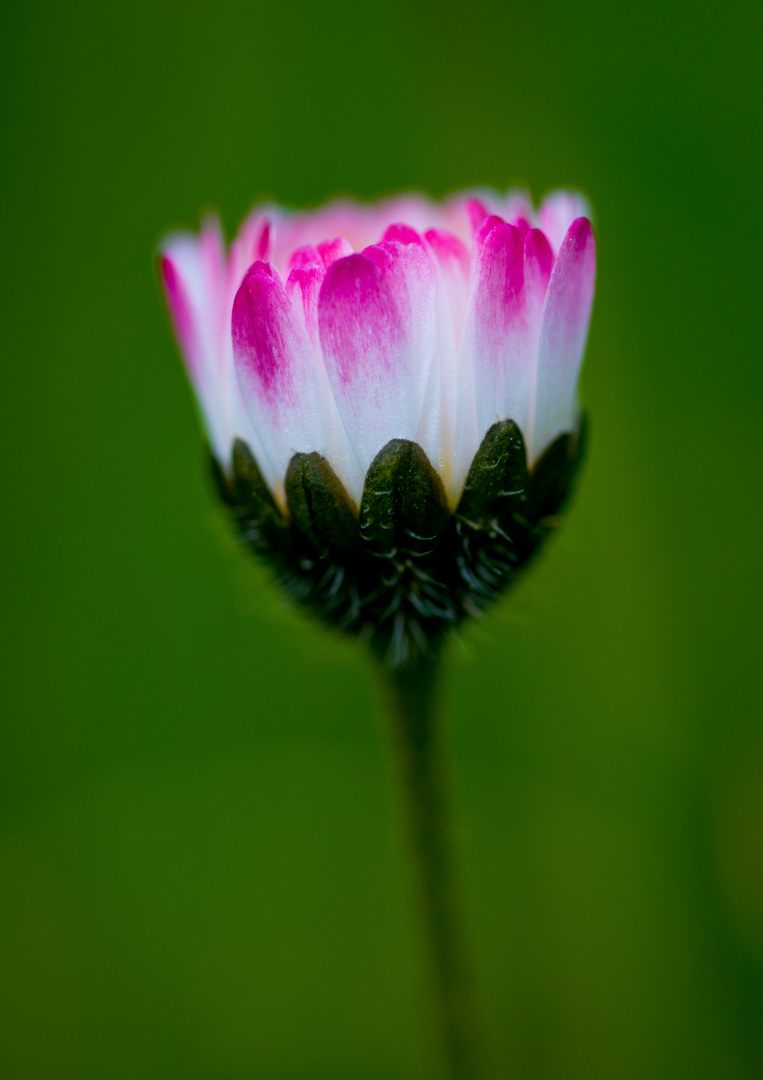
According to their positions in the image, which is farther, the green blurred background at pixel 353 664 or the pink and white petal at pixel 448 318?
the green blurred background at pixel 353 664

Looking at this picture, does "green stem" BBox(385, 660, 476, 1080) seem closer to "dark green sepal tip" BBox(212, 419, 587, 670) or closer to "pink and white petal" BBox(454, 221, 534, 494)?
"dark green sepal tip" BBox(212, 419, 587, 670)

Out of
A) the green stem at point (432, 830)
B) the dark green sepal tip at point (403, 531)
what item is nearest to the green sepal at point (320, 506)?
the dark green sepal tip at point (403, 531)

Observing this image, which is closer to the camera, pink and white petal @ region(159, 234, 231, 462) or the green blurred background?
pink and white petal @ region(159, 234, 231, 462)

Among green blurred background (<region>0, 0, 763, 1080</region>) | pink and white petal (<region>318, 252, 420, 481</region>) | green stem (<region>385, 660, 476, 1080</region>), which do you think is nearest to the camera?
pink and white petal (<region>318, 252, 420, 481</region>)

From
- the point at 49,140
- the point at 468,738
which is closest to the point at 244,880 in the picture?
the point at 468,738

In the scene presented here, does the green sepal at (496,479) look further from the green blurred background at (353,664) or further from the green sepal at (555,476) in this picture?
the green blurred background at (353,664)

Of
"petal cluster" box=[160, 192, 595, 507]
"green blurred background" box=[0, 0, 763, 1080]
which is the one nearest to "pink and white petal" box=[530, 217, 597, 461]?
"petal cluster" box=[160, 192, 595, 507]
